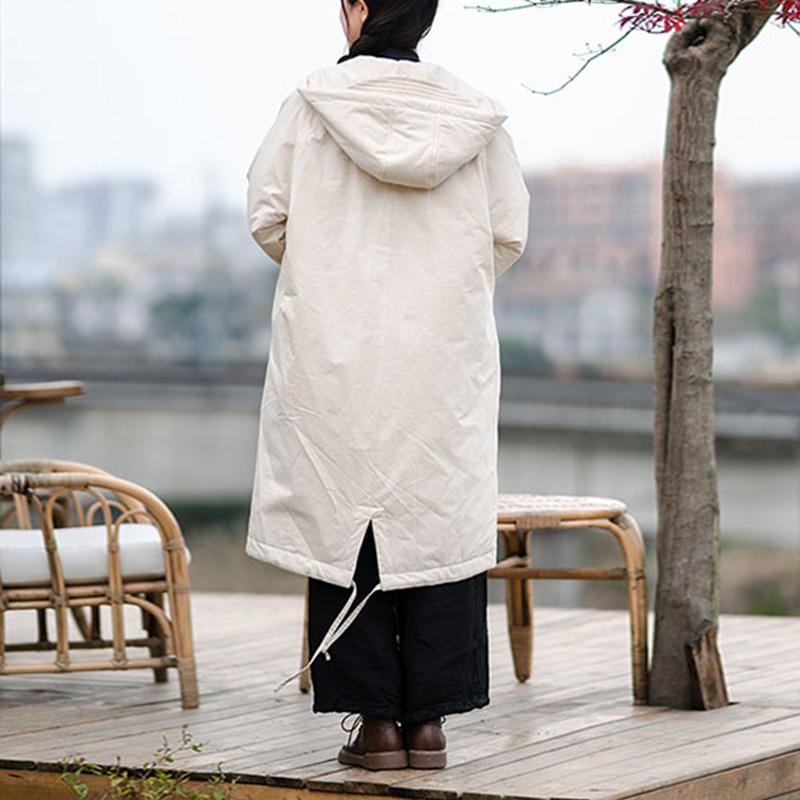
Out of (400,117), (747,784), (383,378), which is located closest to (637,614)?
(747,784)

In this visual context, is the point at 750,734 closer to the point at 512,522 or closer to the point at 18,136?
the point at 512,522

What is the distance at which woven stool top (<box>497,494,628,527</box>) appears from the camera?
368 cm

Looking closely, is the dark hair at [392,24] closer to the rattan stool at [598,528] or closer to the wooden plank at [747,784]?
the rattan stool at [598,528]

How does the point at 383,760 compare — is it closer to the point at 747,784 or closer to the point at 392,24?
the point at 747,784

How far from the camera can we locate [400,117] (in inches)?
116

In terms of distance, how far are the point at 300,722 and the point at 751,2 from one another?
1.74 metres

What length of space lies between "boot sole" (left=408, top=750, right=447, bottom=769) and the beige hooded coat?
0.25 m

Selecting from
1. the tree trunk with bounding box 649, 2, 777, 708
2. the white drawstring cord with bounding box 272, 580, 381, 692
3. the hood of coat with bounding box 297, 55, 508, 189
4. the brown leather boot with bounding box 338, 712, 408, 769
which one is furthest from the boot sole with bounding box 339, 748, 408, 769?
the hood of coat with bounding box 297, 55, 508, 189

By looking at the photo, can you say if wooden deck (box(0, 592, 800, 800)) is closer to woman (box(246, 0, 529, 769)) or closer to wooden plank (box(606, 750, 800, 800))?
wooden plank (box(606, 750, 800, 800))

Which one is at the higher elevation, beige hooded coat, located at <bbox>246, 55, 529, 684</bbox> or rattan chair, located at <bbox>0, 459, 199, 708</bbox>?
→ beige hooded coat, located at <bbox>246, 55, 529, 684</bbox>

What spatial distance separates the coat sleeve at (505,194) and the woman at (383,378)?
0.03 m

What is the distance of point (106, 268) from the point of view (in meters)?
30.3

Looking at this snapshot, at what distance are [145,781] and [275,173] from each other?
3.53ft

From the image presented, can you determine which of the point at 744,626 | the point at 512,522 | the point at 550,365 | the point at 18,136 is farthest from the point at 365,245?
the point at 18,136
